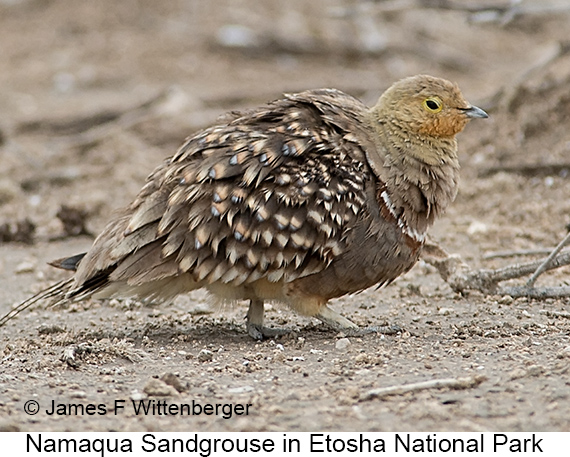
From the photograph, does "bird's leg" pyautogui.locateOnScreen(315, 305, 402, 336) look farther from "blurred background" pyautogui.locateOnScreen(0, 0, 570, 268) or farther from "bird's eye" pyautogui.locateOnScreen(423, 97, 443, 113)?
"blurred background" pyautogui.locateOnScreen(0, 0, 570, 268)

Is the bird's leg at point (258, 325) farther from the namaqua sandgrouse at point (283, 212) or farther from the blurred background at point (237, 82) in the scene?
the blurred background at point (237, 82)

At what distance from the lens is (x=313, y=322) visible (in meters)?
5.83

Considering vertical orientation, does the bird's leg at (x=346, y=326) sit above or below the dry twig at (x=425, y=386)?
below

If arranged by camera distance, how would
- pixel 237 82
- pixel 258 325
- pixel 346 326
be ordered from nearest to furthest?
pixel 346 326 → pixel 258 325 → pixel 237 82

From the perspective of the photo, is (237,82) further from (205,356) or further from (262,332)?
(205,356)

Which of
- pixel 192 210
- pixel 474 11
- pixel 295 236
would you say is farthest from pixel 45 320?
pixel 474 11

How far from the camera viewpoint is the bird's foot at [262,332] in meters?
5.41

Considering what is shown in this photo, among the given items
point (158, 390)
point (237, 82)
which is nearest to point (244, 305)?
point (158, 390)

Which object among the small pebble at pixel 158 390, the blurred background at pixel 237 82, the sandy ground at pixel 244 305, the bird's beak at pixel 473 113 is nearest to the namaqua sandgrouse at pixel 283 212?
the bird's beak at pixel 473 113

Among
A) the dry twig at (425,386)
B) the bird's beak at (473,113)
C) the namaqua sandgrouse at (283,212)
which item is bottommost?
the dry twig at (425,386)

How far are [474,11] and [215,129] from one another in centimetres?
406

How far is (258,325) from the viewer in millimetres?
5500

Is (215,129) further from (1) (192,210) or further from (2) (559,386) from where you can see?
(2) (559,386)

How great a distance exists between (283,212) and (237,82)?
329 inches
